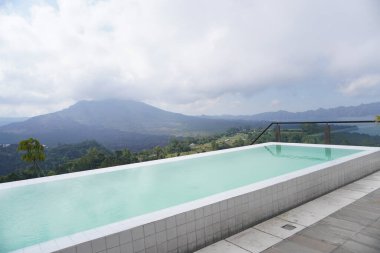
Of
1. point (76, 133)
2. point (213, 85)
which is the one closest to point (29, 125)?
point (76, 133)

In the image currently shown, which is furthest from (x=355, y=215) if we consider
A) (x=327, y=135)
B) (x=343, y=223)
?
(x=327, y=135)

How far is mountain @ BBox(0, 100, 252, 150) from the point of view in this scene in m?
50.5

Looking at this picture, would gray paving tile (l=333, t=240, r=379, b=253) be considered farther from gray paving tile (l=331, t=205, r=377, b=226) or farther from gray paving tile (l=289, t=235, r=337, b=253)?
gray paving tile (l=331, t=205, r=377, b=226)

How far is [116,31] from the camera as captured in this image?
9.88m

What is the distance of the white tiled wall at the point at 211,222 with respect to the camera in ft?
6.36

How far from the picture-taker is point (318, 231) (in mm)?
2480

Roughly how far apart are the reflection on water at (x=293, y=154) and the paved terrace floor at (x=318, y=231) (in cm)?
249

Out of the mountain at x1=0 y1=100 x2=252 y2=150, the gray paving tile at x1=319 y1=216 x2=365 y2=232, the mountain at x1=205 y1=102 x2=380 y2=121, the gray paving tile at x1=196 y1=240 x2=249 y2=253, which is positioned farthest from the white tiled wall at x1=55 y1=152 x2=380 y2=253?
the mountain at x1=0 y1=100 x2=252 y2=150

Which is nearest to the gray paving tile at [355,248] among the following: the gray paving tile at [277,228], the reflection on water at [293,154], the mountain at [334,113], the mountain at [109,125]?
the gray paving tile at [277,228]

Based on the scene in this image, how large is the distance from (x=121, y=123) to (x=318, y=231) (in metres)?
76.4

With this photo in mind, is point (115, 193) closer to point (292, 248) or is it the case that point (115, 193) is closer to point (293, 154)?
point (292, 248)

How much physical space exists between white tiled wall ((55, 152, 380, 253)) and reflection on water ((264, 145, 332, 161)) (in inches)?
93.7

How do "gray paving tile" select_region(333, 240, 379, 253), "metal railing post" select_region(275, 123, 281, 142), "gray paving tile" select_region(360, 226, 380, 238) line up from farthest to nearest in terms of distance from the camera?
"metal railing post" select_region(275, 123, 281, 142) < "gray paving tile" select_region(360, 226, 380, 238) < "gray paving tile" select_region(333, 240, 379, 253)

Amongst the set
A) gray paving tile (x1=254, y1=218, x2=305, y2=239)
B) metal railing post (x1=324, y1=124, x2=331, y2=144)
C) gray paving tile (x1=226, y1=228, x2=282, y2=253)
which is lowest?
gray paving tile (x1=226, y1=228, x2=282, y2=253)
